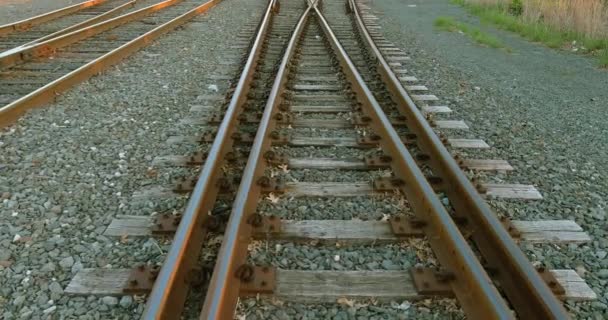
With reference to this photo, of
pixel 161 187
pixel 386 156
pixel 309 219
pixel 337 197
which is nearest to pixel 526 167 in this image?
pixel 386 156

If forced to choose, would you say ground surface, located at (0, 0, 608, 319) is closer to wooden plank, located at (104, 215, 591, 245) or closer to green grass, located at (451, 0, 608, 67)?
wooden plank, located at (104, 215, 591, 245)

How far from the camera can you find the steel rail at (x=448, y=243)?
2234 mm

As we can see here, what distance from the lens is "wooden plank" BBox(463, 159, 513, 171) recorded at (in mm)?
4035

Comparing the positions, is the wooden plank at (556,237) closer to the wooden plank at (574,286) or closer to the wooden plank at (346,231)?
the wooden plank at (346,231)

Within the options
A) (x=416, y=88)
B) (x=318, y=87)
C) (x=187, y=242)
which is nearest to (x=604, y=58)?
(x=416, y=88)

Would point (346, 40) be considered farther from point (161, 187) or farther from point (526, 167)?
point (161, 187)

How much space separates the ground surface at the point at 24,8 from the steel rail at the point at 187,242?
8.68 m

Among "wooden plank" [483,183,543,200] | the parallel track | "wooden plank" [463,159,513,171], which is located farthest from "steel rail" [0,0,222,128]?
"wooden plank" [483,183,543,200]

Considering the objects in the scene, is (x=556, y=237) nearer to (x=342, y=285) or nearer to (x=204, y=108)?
(x=342, y=285)

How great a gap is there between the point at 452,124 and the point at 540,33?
23.2ft

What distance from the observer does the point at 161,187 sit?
3.57m

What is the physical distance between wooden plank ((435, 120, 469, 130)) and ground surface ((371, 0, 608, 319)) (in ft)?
0.35

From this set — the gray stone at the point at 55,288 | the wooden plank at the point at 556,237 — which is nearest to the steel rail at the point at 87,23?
the gray stone at the point at 55,288

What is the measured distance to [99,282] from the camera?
2.58m
